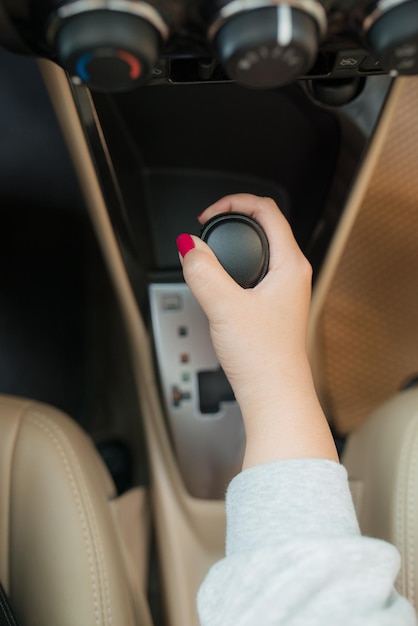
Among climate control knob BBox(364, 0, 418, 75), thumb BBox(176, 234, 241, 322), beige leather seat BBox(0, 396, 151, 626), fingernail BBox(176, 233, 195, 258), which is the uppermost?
climate control knob BBox(364, 0, 418, 75)

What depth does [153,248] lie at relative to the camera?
775 mm

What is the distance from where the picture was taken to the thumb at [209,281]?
491 millimetres

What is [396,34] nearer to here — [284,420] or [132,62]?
[132,62]

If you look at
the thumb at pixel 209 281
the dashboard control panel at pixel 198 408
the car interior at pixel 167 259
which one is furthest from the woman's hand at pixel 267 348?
the dashboard control panel at pixel 198 408

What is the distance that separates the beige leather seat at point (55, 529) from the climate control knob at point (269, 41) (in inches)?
17.1

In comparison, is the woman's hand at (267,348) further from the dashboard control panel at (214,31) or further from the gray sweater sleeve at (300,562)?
the dashboard control panel at (214,31)

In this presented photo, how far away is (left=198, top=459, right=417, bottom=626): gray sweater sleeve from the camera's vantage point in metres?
0.41

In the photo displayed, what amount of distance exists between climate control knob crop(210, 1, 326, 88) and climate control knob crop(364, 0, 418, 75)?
3 centimetres

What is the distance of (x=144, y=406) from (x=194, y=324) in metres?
0.15

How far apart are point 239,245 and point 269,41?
0.21m

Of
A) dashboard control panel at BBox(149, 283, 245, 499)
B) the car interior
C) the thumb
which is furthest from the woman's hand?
dashboard control panel at BBox(149, 283, 245, 499)

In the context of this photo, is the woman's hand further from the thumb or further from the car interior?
the car interior

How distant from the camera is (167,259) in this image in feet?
2.55

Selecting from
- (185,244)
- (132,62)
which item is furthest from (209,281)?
(132,62)
